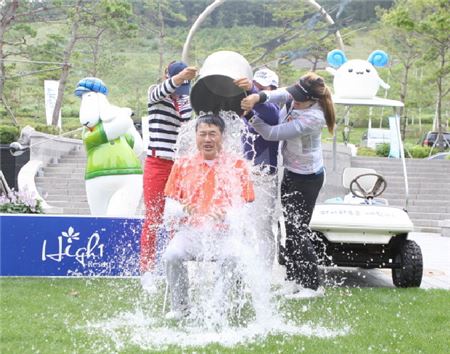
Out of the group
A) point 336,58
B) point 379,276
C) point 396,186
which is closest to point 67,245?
point 379,276

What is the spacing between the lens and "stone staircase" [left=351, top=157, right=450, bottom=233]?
558 inches

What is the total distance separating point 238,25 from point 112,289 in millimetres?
11880

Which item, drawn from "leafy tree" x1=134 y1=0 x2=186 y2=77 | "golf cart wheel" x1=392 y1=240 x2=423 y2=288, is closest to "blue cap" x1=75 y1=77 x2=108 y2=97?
"golf cart wheel" x1=392 y1=240 x2=423 y2=288

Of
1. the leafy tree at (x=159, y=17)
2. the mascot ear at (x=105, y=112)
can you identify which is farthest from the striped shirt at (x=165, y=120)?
the leafy tree at (x=159, y=17)

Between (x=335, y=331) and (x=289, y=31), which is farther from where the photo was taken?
(x=289, y=31)

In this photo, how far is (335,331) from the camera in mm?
4336

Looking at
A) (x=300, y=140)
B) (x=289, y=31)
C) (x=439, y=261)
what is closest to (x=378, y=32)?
(x=289, y=31)

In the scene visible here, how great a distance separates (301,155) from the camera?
17.3 ft

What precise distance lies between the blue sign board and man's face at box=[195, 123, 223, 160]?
52.5 inches

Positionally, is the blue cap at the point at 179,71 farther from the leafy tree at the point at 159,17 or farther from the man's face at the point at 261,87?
the leafy tree at the point at 159,17

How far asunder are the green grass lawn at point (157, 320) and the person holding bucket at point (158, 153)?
1.30 feet

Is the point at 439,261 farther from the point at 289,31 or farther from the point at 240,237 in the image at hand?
the point at 289,31

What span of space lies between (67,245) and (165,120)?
1313 millimetres

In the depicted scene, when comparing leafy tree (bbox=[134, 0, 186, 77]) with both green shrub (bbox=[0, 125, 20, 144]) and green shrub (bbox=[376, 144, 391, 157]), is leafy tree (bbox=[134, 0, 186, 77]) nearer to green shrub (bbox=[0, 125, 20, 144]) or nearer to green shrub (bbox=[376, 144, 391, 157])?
green shrub (bbox=[0, 125, 20, 144])
